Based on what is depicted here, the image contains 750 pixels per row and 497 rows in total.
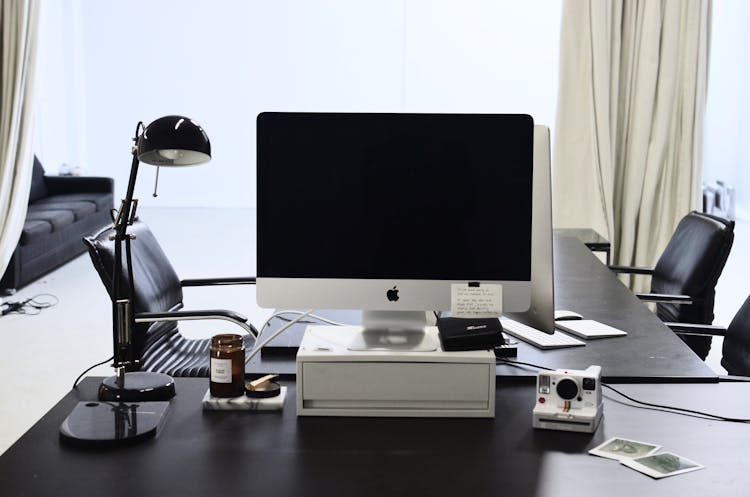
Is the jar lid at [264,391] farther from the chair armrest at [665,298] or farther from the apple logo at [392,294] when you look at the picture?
the chair armrest at [665,298]

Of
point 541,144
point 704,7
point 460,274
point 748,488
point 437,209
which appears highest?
point 704,7

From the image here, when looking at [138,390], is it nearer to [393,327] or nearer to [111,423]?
[111,423]

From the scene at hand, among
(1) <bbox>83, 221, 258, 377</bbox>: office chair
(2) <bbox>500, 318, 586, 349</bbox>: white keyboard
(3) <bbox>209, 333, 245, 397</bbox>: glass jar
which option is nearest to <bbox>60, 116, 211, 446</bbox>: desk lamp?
(3) <bbox>209, 333, 245, 397</bbox>: glass jar

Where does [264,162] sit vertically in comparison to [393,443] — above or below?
above

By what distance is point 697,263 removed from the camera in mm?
3453

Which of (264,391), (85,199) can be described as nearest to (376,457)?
(264,391)

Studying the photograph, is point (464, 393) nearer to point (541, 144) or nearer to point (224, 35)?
point (541, 144)

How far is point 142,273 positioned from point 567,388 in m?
1.72

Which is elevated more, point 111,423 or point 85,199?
point 85,199

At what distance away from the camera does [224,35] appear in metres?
9.98

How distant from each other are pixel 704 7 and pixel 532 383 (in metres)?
3.89

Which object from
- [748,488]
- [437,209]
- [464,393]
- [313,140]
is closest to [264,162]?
[313,140]

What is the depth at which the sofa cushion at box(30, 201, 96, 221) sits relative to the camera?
6863 mm

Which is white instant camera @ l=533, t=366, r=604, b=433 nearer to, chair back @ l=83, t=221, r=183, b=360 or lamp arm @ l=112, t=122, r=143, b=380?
lamp arm @ l=112, t=122, r=143, b=380
